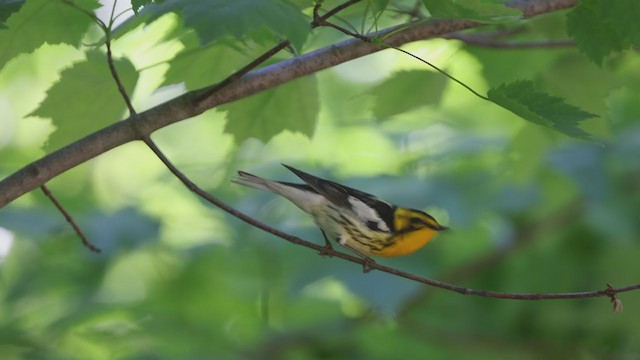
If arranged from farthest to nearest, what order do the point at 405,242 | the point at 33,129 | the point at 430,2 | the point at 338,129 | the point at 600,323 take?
the point at 33,129
the point at 338,129
the point at 600,323
the point at 405,242
the point at 430,2

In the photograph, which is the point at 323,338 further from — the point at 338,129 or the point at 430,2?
the point at 430,2

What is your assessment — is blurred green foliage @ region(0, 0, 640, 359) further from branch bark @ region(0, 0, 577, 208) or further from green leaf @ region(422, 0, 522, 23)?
green leaf @ region(422, 0, 522, 23)

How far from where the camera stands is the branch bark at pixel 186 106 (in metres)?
1.35

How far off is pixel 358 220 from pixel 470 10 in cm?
103

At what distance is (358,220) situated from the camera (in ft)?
7.19

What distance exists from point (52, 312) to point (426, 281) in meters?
2.34

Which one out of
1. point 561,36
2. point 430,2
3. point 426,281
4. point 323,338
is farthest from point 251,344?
point 430,2

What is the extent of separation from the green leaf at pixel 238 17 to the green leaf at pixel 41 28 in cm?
42

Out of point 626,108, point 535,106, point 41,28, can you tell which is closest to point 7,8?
point 41,28

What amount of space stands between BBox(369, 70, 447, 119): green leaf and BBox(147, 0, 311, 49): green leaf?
102 cm

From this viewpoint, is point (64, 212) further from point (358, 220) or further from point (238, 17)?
point (358, 220)

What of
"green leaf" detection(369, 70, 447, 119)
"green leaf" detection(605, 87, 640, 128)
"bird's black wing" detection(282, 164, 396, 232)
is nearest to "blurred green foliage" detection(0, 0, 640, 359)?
"green leaf" detection(605, 87, 640, 128)

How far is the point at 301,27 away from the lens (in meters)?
1.16

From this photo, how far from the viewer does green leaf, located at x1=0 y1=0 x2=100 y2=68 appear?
153 cm
